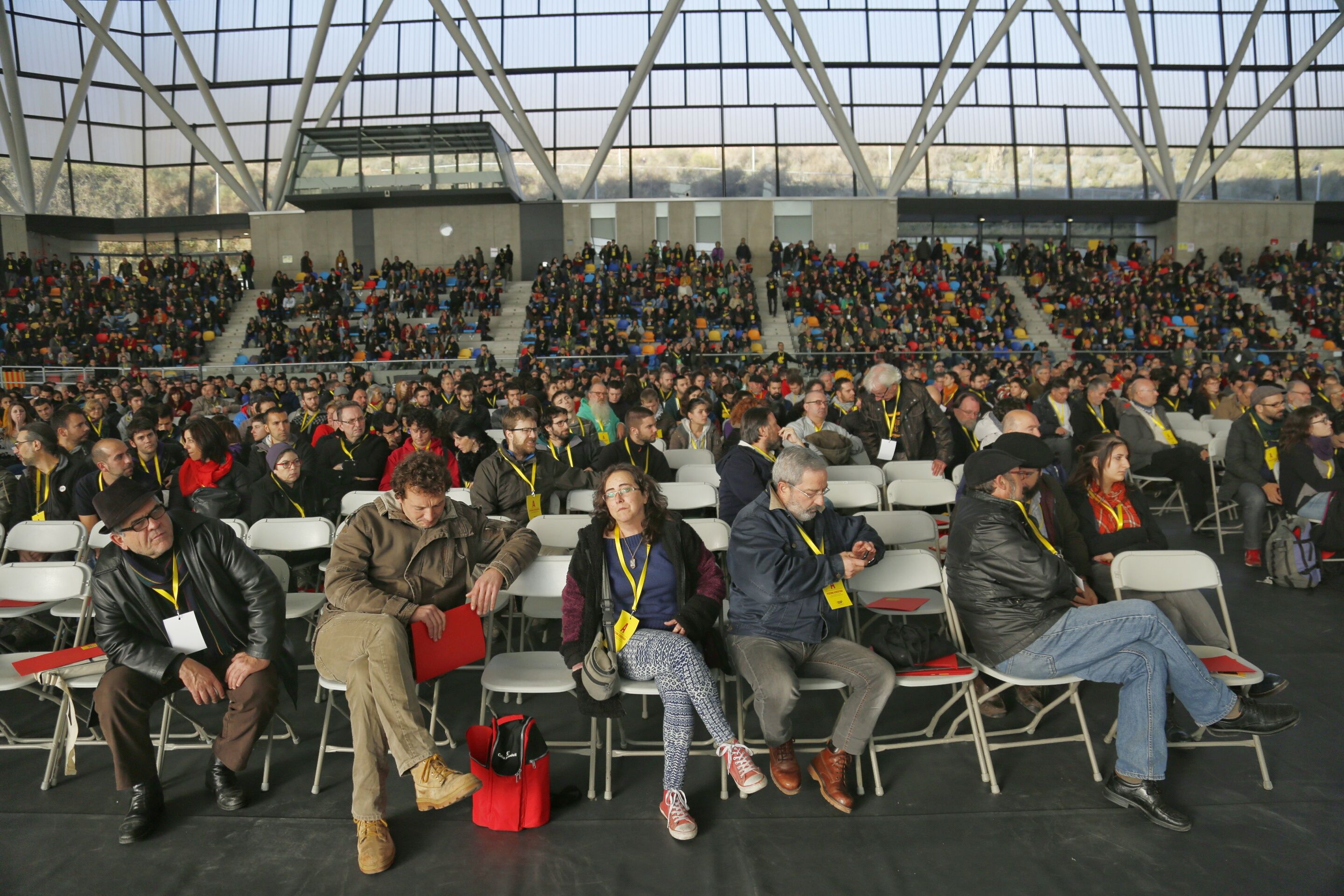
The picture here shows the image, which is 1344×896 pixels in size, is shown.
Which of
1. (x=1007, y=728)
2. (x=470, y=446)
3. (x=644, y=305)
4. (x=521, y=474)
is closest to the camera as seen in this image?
(x=1007, y=728)

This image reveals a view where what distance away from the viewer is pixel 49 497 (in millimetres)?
5637

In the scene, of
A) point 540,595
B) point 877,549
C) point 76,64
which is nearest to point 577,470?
point 540,595

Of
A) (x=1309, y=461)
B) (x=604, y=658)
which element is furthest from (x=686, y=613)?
(x=1309, y=461)

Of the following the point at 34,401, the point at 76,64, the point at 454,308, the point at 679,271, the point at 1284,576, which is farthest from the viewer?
the point at 76,64

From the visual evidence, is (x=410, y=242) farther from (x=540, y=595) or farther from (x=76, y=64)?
(x=540, y=595)

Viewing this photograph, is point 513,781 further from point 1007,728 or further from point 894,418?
point 894,418

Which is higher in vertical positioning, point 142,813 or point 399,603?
point 399,603

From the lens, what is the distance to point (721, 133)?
29375 millimetres

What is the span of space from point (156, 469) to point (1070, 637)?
6460mm

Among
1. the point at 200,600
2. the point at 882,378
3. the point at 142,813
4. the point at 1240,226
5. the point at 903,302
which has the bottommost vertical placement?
the point at 142,813

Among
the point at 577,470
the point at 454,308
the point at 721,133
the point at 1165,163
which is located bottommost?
the point at 577,470

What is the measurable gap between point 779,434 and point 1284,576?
3767mm

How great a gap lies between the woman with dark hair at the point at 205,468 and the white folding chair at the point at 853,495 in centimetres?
396

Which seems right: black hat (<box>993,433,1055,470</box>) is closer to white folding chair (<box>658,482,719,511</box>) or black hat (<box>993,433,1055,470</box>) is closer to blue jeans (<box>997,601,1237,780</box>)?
blue jeans (<box>997,601,1237,780</box>)
